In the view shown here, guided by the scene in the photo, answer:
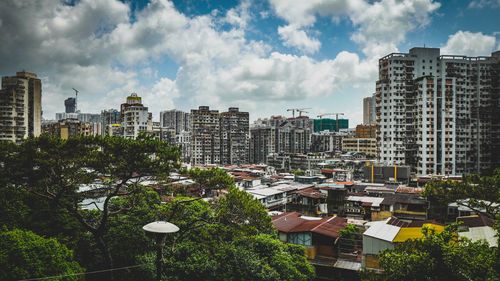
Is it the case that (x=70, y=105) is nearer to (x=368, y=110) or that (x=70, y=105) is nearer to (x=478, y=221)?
(x=368, y=110)

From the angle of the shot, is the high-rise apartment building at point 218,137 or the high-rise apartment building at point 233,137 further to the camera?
the high-rise apartment building at point 233,137

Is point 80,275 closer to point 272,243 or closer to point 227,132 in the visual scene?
point 272,243

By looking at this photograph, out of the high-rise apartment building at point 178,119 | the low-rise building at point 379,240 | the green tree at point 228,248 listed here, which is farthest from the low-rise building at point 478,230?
the high-rise apartment building at point 178,119

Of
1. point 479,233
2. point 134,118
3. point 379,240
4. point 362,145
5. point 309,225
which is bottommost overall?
point 309,225

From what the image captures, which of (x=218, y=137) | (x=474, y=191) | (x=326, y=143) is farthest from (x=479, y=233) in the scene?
(x=326, y=143)

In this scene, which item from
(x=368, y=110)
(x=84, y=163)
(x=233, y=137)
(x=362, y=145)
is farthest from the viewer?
(x=368, y=110)

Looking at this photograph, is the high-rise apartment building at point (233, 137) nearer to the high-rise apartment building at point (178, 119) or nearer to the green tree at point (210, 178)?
the high-rise apartment building at point (178, 119)

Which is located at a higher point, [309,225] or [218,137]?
[218,137]
